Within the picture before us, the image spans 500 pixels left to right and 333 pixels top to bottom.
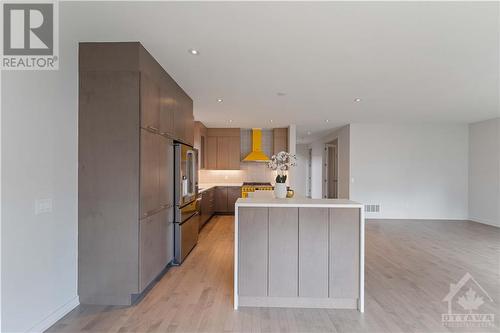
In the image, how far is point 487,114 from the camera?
225 inches

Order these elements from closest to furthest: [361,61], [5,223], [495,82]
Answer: [5,223] → [361,61] → [495,82]

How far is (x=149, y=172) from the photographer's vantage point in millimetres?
2797

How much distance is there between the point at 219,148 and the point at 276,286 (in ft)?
17.6

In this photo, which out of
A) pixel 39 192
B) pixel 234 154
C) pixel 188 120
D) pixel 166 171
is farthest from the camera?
pixel 234 154

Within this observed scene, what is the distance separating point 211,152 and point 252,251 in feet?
17.1

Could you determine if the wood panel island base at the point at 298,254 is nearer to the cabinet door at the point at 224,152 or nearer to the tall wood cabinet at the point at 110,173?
the tall wood cabinet at the point at 110,173

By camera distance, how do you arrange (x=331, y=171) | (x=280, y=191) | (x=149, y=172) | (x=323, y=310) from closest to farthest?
1. (x=323, y=310)
2. (x=149, y=172)
3. (x=280, y=191)
4. (x=331, y=171)

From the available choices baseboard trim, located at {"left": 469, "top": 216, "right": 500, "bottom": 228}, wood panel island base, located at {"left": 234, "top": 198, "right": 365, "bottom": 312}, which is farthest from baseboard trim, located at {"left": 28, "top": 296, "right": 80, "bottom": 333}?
baseboard trim, located at {"left": 469, "top": 216, "right": 500, "bottom": 228}

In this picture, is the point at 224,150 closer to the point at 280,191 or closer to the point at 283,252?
the point at 280,191

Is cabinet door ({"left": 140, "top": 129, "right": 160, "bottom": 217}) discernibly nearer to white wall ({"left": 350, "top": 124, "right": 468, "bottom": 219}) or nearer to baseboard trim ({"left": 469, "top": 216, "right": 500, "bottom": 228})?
white wall ({"left": 350, "top": 124, "right": 468, "bottom": 219})

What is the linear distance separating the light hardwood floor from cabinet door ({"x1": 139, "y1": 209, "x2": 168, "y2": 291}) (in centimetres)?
21

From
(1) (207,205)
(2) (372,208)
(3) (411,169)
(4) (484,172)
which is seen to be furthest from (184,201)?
(4) (484,172)

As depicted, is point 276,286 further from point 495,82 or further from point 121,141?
point 495,82

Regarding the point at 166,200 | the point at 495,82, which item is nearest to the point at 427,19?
the point at 495,82
